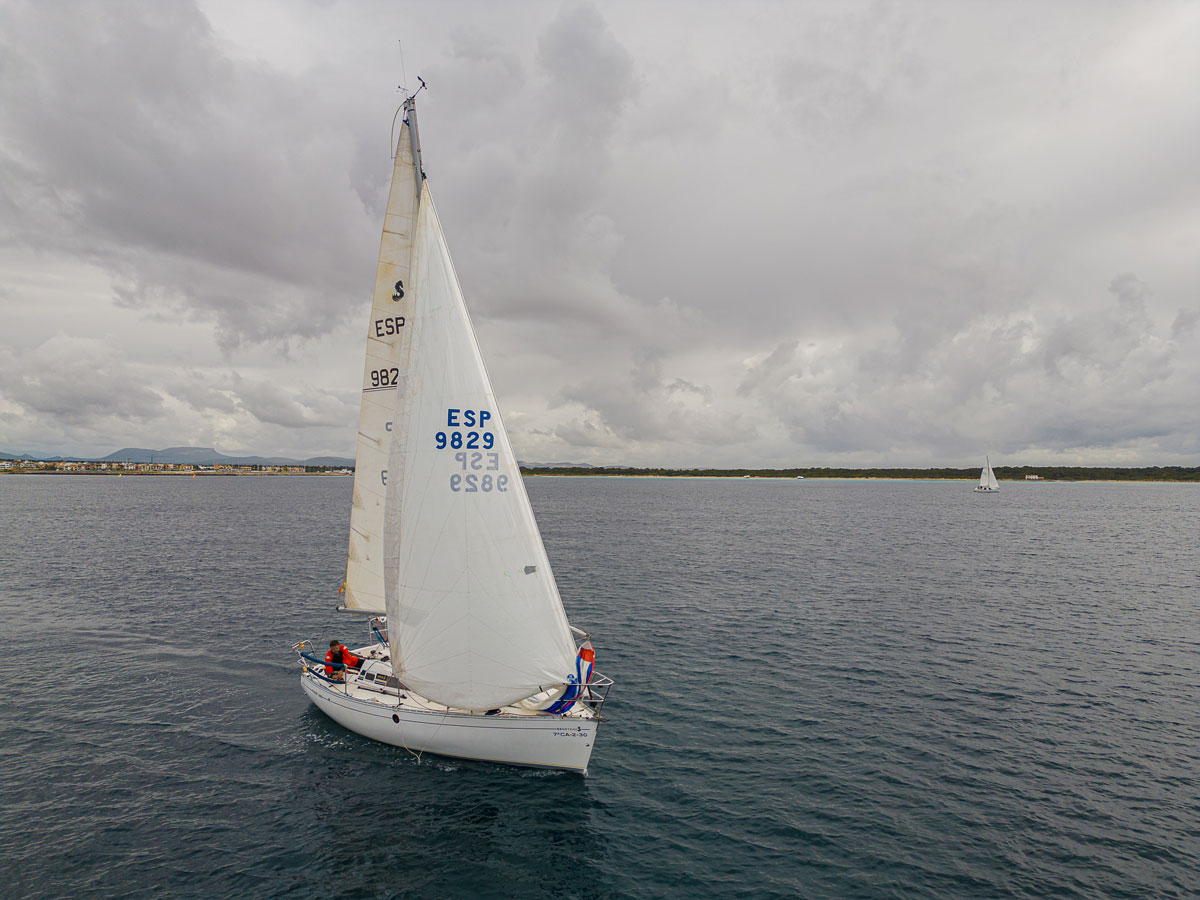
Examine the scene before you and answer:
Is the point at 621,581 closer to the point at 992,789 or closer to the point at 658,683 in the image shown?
the point at 658,683

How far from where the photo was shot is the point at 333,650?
2441 centimetres

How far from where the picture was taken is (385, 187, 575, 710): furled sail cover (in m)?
19.9

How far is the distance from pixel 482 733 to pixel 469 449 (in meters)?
10.2

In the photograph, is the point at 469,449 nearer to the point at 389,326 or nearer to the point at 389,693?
the point at 389,326

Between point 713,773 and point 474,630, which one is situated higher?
point 474,630

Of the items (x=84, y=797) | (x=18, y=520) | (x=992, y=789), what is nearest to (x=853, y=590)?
(x=992, y=789)

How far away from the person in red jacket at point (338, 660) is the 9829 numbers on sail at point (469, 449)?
1028 centimetres

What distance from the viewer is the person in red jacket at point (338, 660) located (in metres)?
24.3

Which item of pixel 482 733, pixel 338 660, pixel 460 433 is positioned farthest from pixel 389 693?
pixel 460 433

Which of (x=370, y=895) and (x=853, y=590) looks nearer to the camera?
(x=370, y=895)

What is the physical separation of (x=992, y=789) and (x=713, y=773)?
9.53m

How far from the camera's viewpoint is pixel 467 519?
2005cm

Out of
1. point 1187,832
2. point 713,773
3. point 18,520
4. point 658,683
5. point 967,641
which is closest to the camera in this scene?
point 1187,832

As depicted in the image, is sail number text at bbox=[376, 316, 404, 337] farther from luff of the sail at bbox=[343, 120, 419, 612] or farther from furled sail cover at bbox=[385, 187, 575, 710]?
furled sail cover at bbox=[385, 187, 575, 710]
